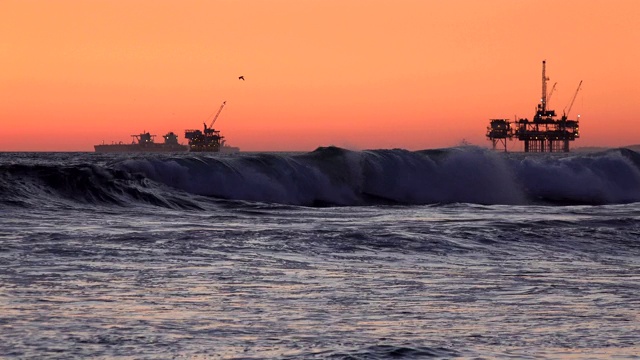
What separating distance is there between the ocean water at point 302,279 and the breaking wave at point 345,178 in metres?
0.60

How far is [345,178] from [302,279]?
119 feet

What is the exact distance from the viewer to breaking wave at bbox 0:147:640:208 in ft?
119

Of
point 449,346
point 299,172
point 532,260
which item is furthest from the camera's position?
point 299,172

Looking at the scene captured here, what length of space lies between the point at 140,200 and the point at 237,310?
78.2 feet

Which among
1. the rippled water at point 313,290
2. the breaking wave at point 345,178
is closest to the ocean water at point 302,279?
the rippled water at point 313,290

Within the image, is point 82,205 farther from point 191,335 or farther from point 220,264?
point 191,335

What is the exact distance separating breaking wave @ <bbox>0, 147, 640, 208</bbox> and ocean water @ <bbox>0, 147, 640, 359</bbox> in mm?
595

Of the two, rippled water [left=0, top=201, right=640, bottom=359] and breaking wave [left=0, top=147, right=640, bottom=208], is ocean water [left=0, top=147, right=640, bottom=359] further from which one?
breaking wave [left=0, top=147, right=640, bottom=208]

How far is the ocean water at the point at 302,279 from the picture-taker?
9523mm

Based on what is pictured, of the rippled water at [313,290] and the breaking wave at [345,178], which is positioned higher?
the breaking wave at [345,178]

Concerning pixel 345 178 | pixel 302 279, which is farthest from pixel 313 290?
pixel 345 178

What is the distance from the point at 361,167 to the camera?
52.2 m

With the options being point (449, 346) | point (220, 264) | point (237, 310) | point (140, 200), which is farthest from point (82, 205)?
Answer: point (449, 346)

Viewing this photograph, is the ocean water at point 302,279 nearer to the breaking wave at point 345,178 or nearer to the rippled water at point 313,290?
the rippled water at point 313,290
